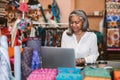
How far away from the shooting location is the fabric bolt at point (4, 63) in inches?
62.2

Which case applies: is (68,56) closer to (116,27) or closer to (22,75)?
(22,75)

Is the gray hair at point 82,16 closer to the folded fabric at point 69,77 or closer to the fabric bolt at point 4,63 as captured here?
the fabric bolt at point 4,63

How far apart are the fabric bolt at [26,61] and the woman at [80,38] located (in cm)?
134

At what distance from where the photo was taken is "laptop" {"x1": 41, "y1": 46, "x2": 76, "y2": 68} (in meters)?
1.95

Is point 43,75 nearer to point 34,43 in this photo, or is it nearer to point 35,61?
point 35,61

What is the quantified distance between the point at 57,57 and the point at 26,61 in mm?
339

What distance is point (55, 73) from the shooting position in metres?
1.56

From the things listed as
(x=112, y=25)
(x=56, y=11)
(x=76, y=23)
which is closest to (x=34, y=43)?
(x=76, y=23)

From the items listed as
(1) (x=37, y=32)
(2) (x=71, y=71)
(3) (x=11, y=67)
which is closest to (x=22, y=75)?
(3) (x=11, y=67)

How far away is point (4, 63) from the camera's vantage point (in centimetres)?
160

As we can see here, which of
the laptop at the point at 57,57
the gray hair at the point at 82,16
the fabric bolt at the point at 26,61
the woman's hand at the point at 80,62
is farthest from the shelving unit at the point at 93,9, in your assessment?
the fabric bolt at the point at 26,61

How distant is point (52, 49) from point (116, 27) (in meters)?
2.95

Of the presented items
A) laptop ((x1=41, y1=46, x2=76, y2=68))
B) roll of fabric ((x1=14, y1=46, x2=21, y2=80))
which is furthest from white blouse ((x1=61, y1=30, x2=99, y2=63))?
roll of fabric ((x1=14, y1=46, x2=21, y2=80))

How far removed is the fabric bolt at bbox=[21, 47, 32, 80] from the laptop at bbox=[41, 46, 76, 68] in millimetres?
248
